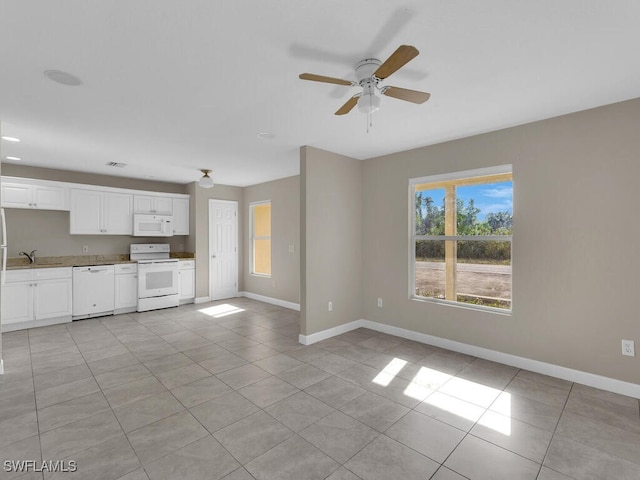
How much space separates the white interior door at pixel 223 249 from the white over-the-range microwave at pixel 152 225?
0.82m

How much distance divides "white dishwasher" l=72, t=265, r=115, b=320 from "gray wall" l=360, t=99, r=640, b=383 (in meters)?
5.45

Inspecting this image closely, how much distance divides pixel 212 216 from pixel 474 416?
19.3 ft

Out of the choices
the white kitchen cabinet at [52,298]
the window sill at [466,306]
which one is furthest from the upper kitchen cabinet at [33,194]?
the window sill at [466,306]

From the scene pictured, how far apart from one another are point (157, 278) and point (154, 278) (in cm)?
5

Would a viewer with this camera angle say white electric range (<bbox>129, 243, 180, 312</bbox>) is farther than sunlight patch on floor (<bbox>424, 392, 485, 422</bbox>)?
Yes

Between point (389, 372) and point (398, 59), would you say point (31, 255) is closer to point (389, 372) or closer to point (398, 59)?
point (389, 372)

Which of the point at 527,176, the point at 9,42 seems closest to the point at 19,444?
the point at 9,42

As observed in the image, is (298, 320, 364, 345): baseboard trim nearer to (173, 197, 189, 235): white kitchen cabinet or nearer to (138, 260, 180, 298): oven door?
(138, 260, 180, 298): oven door

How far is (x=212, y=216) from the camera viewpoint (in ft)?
21.8

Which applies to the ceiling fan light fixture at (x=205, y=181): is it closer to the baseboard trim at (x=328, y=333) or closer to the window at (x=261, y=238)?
the window at (x=261, y=238)

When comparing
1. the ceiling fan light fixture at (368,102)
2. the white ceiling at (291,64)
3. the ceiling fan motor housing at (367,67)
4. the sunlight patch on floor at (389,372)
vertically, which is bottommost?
the sunlight patch on floor at (389,372)

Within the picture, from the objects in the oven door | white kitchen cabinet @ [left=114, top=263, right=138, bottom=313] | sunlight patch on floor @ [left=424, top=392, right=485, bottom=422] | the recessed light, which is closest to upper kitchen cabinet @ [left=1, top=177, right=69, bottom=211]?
white kitchen cabinet @ [left=114, top=263, right=138, bottom=313]

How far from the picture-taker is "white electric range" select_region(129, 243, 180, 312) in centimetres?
566

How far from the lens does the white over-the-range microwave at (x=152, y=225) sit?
588 centimetres
